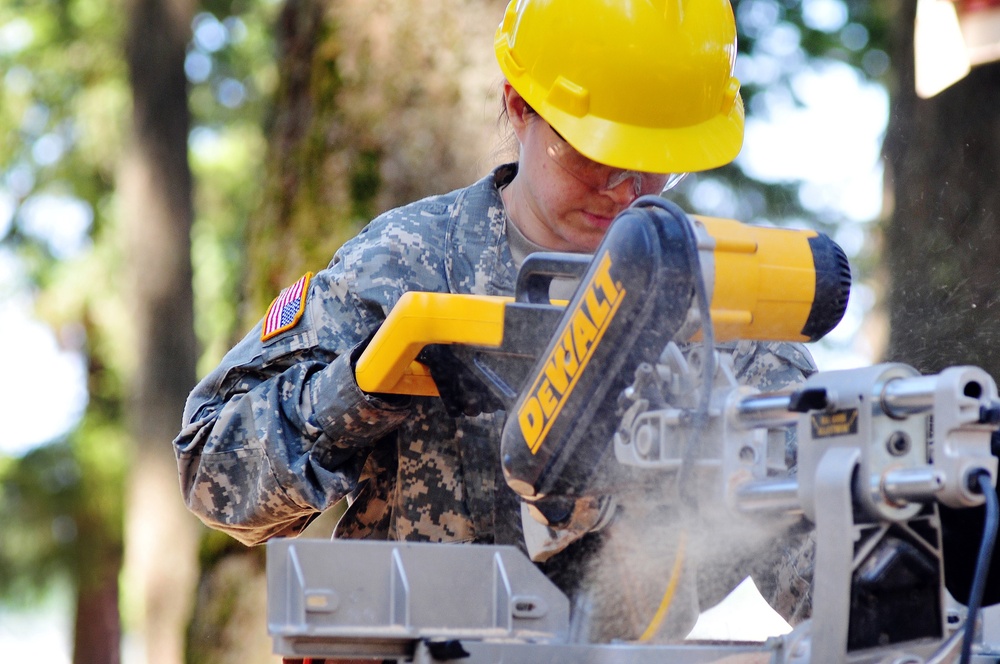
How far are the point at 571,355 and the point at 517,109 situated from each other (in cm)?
114

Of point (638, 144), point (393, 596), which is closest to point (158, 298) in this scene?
point (638, 144)

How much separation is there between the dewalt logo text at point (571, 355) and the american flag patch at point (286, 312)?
34.7 inches

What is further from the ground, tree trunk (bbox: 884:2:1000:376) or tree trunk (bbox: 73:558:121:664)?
tree trunk (bbox: 884:2:1000:376)

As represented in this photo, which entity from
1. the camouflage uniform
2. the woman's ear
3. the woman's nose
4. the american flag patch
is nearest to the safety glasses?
the woman's nose

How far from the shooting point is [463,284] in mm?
2652

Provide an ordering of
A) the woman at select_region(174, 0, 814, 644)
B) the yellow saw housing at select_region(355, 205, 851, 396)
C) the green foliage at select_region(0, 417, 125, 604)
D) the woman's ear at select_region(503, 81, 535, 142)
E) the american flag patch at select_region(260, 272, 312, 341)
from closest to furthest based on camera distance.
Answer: the yellow saw housing at select_region(355, 205, 851, 396) → the woman at select_region(174, 0, 814, 644) → the american flag patch at select_region(260, 272, 312, 341) → the woman's ear at select_region(503, 81, 535, 142) → the green foliage at select_region(0, 417, 125, 604)

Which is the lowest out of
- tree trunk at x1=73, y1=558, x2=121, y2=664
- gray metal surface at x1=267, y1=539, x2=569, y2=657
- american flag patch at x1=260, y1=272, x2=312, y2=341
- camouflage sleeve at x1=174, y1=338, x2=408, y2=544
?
tree trunk at x1=73, y1=558, x2=121, y2=664

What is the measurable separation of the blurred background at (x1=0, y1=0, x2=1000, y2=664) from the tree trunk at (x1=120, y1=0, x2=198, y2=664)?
0.02m

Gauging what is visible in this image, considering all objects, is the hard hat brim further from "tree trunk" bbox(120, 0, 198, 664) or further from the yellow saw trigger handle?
"tree trunk" bbox(120, 0, 198, 664)

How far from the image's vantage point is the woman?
7.68 feet

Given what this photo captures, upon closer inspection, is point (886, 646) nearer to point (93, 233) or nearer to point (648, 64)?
point (648, 64)

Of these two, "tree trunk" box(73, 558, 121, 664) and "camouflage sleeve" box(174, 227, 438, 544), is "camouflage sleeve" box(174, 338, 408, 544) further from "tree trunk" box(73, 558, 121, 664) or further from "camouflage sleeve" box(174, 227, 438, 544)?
"tree trunk" box(73, 558, 121, 664)

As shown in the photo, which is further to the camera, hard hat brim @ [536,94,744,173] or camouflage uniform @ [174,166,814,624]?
hard hat brim @ [536,94,744,173]

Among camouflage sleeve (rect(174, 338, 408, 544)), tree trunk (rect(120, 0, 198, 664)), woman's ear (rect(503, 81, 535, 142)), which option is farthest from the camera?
tree trunk (rect(120, 0, 198, 664))
